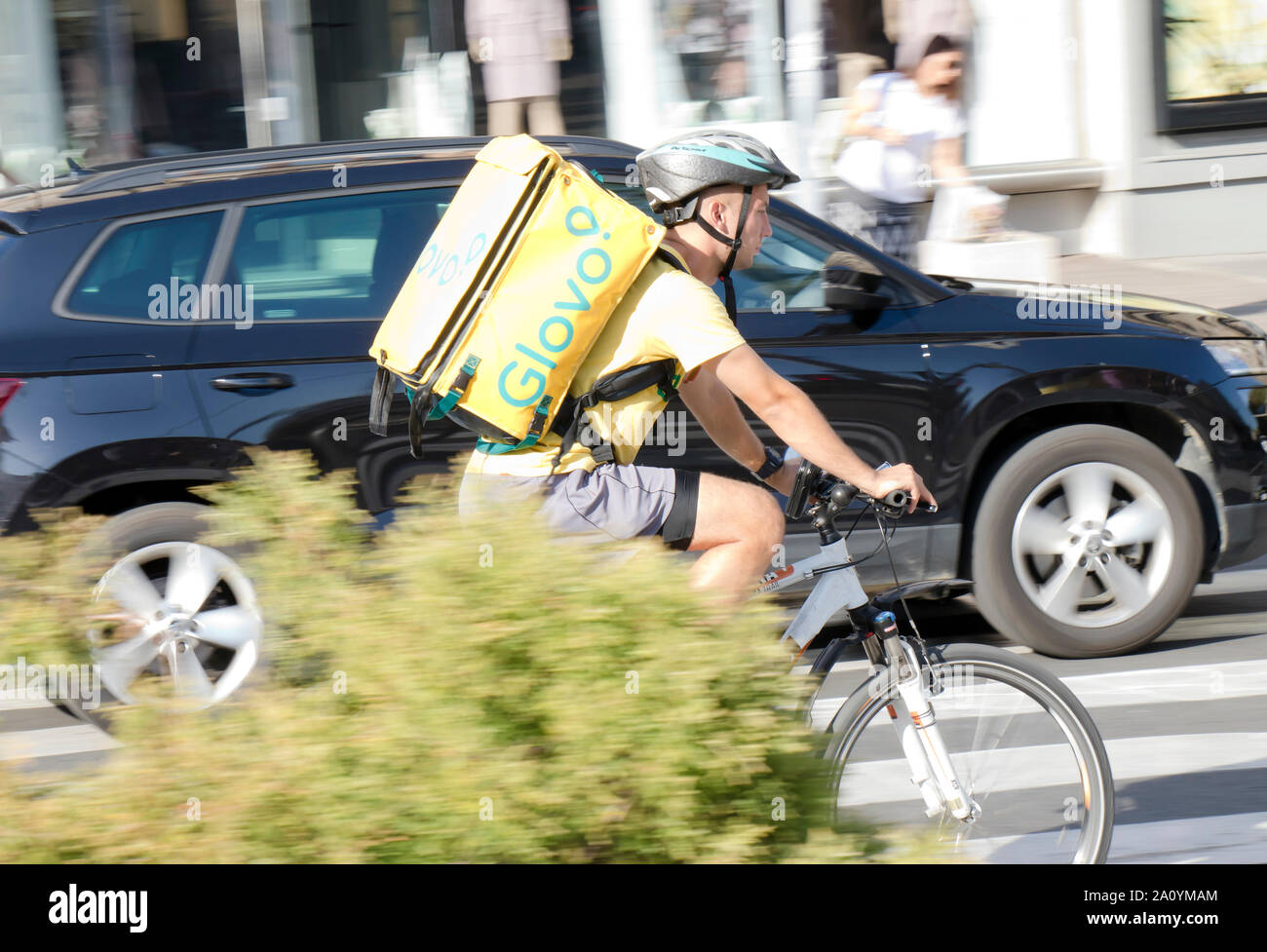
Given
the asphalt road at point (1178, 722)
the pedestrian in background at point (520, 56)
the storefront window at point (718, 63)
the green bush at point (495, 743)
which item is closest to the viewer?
the green bush at point (495, 743)

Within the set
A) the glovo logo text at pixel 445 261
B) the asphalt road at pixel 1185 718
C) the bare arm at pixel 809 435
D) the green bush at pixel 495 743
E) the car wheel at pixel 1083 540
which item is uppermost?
the glovo logo text at pixel 445 261

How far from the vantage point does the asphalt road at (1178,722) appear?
12.7 ft

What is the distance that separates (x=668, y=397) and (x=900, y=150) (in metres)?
5.41

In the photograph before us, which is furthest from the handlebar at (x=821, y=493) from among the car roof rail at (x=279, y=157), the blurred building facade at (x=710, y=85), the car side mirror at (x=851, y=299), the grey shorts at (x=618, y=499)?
the blurred building facade at (x=710, y=85)

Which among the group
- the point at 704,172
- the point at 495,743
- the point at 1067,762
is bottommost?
the point at 1067,762

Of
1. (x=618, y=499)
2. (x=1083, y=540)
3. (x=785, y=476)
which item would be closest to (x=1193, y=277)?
(x=1083, y=540)

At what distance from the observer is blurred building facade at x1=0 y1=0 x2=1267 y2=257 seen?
12.2 m

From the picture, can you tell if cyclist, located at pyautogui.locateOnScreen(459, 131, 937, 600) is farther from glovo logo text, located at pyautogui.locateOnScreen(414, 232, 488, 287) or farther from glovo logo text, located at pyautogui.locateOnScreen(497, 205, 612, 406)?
glovo logo text, located at pyautogui.locateOnScreen(414, 232, 488, 287)

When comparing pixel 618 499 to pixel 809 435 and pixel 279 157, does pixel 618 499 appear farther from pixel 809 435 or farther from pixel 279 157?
pixel 279 157

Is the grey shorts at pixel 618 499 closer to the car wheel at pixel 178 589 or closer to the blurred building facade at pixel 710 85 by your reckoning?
the car wheel at pixel 178 589

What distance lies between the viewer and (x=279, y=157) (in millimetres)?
5395

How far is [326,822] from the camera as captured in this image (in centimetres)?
207

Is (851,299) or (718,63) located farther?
(718,63)
